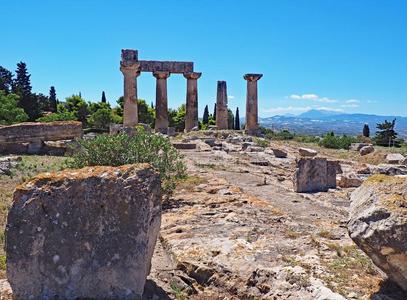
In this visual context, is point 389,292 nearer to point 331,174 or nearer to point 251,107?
point 331,174

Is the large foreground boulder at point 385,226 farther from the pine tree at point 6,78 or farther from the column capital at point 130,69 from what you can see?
the pine tree at point 6,78

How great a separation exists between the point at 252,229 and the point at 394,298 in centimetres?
276

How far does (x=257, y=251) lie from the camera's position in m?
6.10

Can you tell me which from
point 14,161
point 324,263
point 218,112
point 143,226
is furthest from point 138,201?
point 218,112

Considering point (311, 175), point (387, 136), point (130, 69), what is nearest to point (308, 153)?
point (311, 175)

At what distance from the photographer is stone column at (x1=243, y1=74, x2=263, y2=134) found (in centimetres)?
3316

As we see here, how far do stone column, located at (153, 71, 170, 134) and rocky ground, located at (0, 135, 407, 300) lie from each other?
23.5m

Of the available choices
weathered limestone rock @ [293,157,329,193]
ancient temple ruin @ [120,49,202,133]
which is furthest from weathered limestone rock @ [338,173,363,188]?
ancient temple ruin @ [120,49,202,133]

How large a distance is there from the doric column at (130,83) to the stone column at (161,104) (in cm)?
312

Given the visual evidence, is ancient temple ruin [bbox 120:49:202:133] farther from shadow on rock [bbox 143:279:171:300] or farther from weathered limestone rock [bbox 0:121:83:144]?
shadow on rock [bbox 143:279:171:300]

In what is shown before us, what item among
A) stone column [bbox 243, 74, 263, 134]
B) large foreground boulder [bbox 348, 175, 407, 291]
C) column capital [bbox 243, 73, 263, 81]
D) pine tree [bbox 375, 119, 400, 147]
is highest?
column capital [bbox 243, 73, 263, 81]

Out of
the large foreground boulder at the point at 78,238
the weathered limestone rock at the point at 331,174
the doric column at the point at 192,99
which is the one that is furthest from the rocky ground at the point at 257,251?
the doric column at the point at 192,99

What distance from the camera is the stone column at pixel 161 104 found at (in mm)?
33531

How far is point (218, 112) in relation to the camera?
3594 cm
